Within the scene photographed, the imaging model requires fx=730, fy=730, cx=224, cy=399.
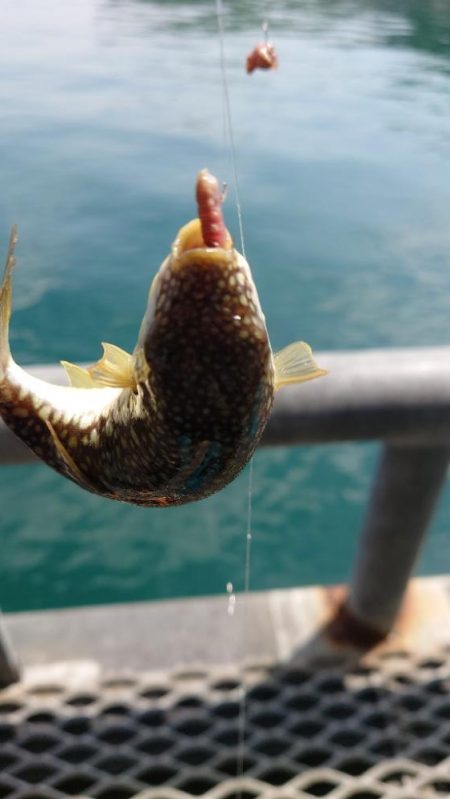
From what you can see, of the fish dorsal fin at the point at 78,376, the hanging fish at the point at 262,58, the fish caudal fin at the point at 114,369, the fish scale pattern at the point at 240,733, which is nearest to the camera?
the fish caudal fin at the point at 114,369

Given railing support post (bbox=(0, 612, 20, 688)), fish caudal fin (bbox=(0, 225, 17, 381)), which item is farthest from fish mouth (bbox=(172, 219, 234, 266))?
railing support post (bbox=(0, 612, 20, 688))

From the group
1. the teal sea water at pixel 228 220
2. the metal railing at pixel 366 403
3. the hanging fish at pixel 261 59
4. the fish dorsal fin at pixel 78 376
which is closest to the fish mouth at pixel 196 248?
the fish dorsal fin at pixel 78 376

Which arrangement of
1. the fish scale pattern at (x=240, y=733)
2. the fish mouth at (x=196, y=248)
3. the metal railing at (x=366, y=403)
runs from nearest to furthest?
the fish mouth at (x=196, y=248) → the metal railing at (x=366, y=403) → the fish scale pattern at (x=240, y=733)

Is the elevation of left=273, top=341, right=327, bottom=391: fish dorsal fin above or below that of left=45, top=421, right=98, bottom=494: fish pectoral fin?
above

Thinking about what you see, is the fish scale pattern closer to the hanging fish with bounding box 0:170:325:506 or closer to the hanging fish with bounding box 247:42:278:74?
the hanging fish with bounding box 0:170:325:506

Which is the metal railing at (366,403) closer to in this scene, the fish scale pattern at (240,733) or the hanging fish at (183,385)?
the hanging fish at (183,385)

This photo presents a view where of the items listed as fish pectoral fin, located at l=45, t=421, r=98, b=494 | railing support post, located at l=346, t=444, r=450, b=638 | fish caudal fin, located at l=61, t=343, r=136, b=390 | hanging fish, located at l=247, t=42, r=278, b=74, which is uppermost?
hanging fish, located at l=247, t=42, r=278, b=74

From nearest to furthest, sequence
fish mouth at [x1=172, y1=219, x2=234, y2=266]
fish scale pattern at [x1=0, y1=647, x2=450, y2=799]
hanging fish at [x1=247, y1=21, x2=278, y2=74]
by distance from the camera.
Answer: fish mouth at [x1=172, y1=219, x2=234, y2=266] → fish scale pattern at [x1=0, y1=647, x2=450, y2=799] → hanging fish at [x1=247, y1=21, x2=278, y2=74]

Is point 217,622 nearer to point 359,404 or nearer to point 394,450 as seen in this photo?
point 394,450

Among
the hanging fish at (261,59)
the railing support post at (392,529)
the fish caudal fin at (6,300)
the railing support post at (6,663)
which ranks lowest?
the railing support post at (6,663)
